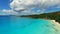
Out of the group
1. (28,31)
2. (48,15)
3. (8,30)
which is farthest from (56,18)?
(8,30)

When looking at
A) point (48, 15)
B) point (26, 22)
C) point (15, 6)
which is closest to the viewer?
point (15, 6)

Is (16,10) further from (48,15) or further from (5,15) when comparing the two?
(48,15)

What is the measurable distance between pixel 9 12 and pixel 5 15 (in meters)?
0.24

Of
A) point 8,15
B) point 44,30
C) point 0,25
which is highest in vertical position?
point 8,15

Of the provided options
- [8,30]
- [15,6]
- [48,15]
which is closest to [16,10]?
[15,6]

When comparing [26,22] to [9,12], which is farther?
[26,22]

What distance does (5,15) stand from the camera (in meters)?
4.70

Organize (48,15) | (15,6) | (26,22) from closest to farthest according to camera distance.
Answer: (15,6)
(48,15)
(26,22)

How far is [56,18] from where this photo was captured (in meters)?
4.77

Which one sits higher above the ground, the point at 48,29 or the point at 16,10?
the point at 16,10

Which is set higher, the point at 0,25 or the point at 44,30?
the point at 0,25

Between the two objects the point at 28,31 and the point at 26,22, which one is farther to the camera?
the point at 26,22

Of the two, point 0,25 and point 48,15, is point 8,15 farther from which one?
point 48,15

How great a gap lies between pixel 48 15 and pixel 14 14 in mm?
1163
